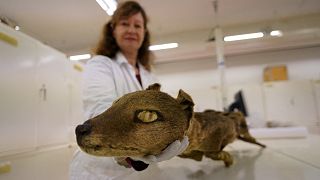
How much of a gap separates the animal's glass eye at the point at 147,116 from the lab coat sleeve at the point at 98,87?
0.97 feet

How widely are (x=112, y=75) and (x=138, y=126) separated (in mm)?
493

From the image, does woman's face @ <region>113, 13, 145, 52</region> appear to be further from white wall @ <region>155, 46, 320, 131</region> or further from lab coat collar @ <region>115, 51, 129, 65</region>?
white wall @ <region>155, 46, 320, 131</region>

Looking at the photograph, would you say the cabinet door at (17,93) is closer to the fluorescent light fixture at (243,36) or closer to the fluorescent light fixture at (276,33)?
the fluorescent light fixture at (243,36)

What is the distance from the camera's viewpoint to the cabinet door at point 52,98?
156 centimetres

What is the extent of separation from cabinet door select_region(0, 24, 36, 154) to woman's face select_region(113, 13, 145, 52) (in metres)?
0.69

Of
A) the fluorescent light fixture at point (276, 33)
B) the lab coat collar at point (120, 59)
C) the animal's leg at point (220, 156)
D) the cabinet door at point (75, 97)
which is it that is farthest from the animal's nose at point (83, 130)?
the fluorescent light fixture at point (276, 33)

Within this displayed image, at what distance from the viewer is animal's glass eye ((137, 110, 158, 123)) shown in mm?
367

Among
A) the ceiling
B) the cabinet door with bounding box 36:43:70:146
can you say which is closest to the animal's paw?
the cabinet door with bounding box 36:43:70:146

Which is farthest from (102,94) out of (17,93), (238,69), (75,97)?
(238,69)

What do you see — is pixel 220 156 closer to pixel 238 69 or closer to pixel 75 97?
pixel 75 97

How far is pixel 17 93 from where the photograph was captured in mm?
1328

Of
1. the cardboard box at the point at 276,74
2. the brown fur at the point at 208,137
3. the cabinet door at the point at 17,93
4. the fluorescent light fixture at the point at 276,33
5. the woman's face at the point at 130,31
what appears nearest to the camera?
the brown fur at the point at 208,137

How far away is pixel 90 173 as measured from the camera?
670 mm

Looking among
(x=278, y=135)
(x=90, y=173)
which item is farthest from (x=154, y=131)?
(x=278, y=135)
